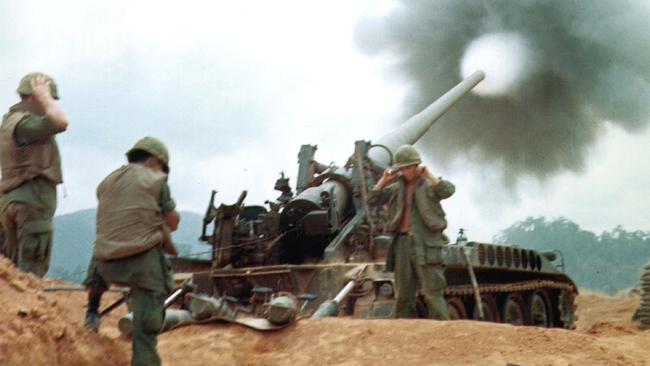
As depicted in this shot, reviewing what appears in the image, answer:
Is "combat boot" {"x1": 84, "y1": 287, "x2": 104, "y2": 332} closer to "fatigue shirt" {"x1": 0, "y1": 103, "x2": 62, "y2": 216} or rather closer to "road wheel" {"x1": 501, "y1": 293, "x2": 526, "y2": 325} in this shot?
"fatigue shirt" {"x1": 0, "y1": 103, "x2": 62, "y2": 216}

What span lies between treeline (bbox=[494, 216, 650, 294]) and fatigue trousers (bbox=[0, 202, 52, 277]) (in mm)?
36580

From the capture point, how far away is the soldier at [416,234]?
7.33 metres

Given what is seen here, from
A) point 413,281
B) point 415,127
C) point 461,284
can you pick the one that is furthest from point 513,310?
point 413,281

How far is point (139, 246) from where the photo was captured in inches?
171

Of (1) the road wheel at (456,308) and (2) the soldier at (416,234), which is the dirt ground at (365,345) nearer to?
(2) the soldier at (416,234)

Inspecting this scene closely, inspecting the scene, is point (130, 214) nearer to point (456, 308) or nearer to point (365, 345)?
point (365, 345)

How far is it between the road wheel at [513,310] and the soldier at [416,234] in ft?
12.3

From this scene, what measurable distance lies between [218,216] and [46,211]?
4.55 m

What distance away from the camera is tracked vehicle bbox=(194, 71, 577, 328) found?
8.59 m

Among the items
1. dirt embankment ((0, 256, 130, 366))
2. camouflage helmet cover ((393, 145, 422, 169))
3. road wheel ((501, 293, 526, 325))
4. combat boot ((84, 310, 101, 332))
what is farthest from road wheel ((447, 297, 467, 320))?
dirt embankment ((0, 256, 130, 366))

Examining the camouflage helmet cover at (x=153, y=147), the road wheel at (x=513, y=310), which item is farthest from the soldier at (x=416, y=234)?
the road wheel at (x=513, y=310)

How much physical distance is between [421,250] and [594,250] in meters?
47.5

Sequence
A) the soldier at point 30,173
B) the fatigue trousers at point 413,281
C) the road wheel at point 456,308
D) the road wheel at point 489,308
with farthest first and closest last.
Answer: the road wheel at point 489,308, the road wheel at point 456,308, the fatigue trousers at point 413,281, the soldier at point 30,173

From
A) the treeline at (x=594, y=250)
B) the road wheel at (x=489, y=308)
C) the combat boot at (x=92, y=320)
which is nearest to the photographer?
the combat boot at (x=92, y=320)
